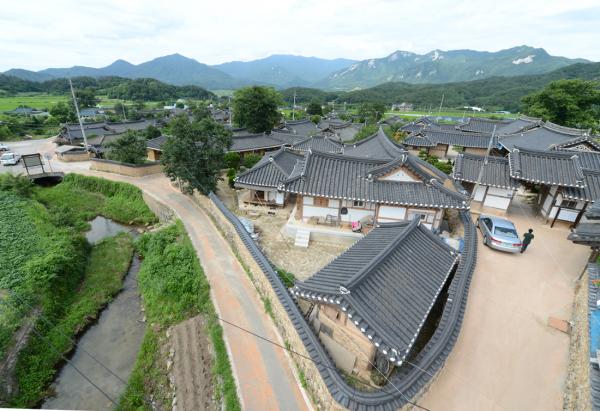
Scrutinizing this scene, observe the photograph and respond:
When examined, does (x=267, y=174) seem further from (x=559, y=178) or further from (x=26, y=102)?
(x=26, y=102)

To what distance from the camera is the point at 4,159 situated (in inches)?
1480

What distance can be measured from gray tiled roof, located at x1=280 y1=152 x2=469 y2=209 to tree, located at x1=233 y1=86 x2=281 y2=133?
31.3 metres

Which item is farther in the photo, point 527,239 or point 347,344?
point 527,239

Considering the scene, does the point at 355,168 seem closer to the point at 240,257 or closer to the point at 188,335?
the point at 240,257

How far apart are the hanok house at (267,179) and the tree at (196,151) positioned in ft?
10.3

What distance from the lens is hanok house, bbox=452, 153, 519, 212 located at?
2033 centimetres

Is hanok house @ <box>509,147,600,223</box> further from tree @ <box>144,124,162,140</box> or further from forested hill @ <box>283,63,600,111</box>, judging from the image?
forested hill @ <box>283,63,600,111</box>

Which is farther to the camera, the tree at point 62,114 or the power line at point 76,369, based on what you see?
the tree at point 62,114

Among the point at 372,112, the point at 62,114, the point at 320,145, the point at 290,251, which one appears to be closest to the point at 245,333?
the point at 290,251

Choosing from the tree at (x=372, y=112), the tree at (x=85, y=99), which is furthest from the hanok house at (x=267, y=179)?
the tree at (x=85, y=99)

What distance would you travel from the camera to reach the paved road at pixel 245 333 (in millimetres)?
9586

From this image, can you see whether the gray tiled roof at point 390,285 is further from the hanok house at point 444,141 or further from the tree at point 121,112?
the tree at point 121,112

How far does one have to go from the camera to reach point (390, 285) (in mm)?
9188

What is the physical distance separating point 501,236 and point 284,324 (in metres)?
13.7
